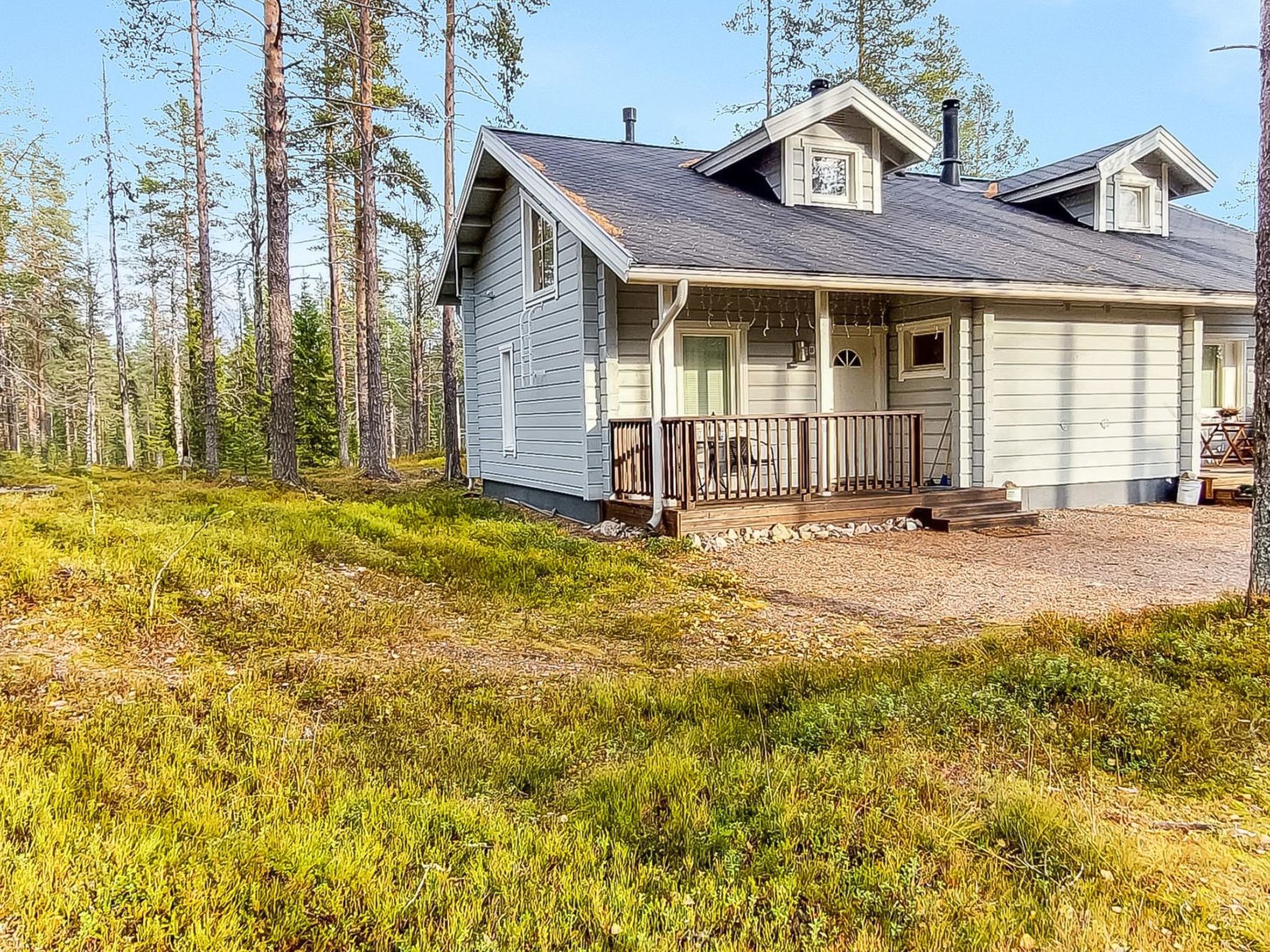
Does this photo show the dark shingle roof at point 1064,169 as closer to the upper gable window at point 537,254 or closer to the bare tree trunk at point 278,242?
the upper gable window at point 537,254

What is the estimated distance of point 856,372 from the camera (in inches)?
439

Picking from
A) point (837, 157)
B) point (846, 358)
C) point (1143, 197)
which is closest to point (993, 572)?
point (846, 358)

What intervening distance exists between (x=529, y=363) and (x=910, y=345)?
5.60m

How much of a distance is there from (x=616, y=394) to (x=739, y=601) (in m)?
3.90

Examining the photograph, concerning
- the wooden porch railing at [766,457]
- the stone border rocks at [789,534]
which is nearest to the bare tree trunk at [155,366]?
the wooden porch railing at [766,457]

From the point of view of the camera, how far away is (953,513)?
9391 mm

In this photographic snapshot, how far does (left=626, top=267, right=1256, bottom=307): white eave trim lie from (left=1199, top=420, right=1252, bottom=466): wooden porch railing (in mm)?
2242

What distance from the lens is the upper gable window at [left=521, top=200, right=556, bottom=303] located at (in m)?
10.2

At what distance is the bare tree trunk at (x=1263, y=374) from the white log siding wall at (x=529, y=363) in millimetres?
6313

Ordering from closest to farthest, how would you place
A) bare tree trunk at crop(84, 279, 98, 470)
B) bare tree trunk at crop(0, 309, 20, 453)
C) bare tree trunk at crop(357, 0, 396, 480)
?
bare tree trunk at crop(357, 0, 396, 480) < bare tree trunk at crop(0, 309, 20, 453) < bare tree trunk at crop(84, 279, 98, 470)

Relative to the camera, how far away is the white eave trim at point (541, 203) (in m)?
7.55

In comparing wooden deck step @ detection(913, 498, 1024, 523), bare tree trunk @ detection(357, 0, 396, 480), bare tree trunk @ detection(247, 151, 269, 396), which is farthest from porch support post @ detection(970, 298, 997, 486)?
bare tree trunk @ detection(247, 151, 269, 396)

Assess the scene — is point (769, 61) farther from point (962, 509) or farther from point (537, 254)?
point (962, 509)

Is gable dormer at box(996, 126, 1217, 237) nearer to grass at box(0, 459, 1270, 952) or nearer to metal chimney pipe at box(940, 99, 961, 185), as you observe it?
metal chimney pipe at box(940, 99, 961, 185)
